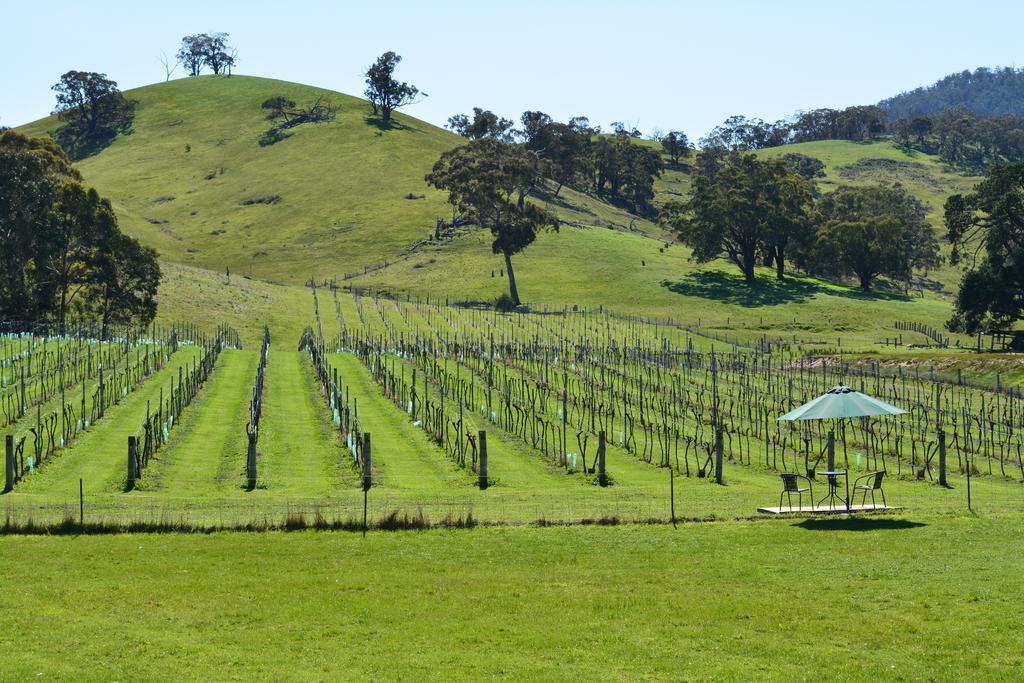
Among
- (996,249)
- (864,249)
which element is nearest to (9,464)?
(996,249)

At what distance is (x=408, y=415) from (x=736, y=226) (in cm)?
9362

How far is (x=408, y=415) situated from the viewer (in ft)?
175

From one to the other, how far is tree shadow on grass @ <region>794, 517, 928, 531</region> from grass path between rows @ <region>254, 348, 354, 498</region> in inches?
562

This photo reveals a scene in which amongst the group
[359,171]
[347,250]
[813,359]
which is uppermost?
[359,171]

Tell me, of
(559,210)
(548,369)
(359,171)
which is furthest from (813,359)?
(359,171)

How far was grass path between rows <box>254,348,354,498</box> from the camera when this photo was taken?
36.7 metres

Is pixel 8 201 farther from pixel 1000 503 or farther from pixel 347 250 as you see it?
pixel 1000 503

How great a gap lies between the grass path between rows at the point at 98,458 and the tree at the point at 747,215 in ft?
311

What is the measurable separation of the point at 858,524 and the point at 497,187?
115 meters

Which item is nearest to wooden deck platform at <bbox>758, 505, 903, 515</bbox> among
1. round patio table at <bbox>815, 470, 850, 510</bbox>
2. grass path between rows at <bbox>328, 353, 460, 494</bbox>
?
round patio table at <bbox>815, 470, 850, 510</bbox>

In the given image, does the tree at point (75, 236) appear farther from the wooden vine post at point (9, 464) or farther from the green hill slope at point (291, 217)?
the wooden vine post at point (9, 464)

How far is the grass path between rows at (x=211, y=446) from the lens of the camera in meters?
36.1

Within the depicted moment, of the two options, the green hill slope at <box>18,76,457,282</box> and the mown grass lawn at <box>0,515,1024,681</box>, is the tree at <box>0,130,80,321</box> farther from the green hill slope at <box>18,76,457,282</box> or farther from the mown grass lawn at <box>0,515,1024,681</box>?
the mown grass lawn at <box>0,515,1024,681</box>

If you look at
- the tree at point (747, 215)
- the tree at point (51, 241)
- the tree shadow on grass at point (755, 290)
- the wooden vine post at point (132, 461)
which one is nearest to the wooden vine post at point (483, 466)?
the wooden vine post at point (132, 461)
